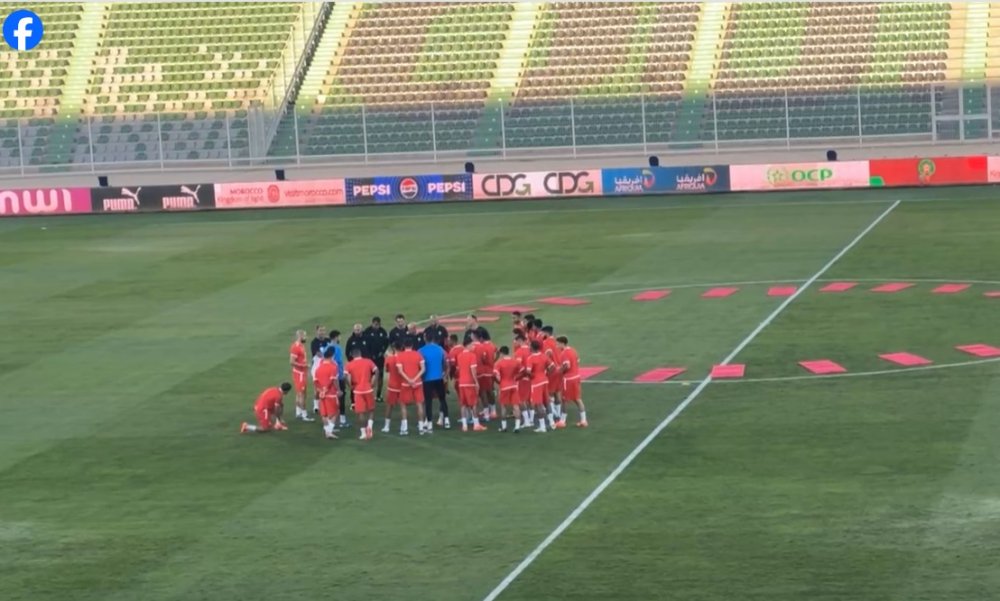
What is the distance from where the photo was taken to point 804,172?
59.1 m

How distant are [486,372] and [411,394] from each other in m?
1.30

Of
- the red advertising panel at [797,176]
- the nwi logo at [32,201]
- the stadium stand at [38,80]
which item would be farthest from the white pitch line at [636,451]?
the stadium stand at [38,80]

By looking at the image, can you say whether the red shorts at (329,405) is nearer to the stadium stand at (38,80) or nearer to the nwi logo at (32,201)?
the nwi logo at (32,201)

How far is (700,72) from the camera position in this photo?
227ft

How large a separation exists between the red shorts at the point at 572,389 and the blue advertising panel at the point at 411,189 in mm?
32525

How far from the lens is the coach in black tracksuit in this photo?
31.2 metres

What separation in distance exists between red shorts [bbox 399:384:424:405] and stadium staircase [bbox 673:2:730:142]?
36798 millimetres

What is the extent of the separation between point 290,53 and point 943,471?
5201 cm

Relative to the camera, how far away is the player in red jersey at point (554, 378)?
28.6m

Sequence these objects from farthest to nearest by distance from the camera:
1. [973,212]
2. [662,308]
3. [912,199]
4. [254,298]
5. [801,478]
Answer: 1. [912,199]
2. [973,212]
3. [254,298]
4. [662,308]
5. [801,478]

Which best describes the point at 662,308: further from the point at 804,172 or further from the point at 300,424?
the point at 804,172

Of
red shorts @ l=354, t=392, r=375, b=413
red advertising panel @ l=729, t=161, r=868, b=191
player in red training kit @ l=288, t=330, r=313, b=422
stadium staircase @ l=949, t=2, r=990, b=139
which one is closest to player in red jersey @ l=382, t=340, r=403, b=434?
red shorts @ l=354, t=392, r=375, b=413

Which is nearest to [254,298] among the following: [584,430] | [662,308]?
[662,308]

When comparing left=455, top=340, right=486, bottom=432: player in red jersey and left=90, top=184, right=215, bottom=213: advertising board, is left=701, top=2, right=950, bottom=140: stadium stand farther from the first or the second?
left=455, top=340, right=486, bottom=432: player in red jersey
